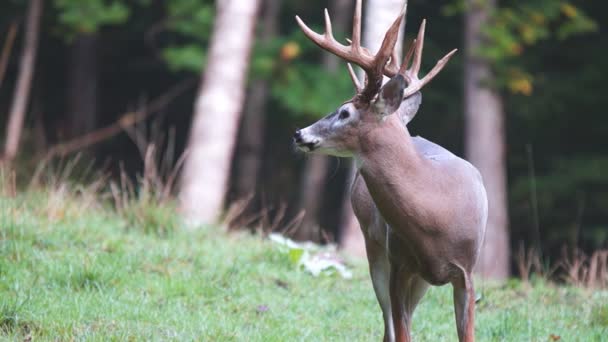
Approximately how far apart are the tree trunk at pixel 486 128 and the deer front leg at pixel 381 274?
28.2 ft

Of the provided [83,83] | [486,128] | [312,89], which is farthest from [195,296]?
[83,83]

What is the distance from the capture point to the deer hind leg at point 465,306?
550 centimetres

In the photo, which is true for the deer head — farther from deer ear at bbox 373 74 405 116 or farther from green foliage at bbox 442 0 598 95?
green foliage at bbox 442 0 598 95

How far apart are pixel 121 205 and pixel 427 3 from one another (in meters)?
10.6

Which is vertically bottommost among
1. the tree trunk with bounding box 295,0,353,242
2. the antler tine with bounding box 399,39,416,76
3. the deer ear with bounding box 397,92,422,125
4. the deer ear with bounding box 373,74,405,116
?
the tree trunk with bounding box 295,0,353,242

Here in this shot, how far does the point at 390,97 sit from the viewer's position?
552 centimetres

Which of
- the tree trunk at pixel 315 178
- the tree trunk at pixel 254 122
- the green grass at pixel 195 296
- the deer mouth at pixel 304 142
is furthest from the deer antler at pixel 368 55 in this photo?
the tree trunk at pixel 254 122

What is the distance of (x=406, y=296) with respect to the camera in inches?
236

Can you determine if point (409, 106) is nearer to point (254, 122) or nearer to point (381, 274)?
point (381, 274)

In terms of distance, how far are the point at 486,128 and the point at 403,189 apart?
973cm

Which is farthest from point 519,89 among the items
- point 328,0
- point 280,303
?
point 280,303

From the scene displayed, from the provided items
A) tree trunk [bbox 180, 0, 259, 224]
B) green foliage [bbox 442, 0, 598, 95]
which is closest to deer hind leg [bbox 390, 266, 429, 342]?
tree trunk [bbox 180, 0, 259, 224]

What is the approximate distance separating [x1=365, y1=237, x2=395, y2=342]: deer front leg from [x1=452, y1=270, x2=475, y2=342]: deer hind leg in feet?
1.89

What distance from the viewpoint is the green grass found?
597 cm
